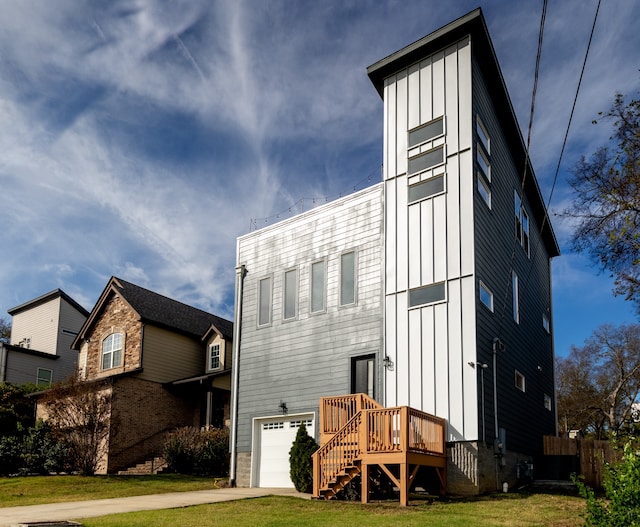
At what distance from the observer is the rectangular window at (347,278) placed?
18.3 m

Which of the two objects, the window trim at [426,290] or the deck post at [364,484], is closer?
the deck post at [364,484]

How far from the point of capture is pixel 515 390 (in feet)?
59.9

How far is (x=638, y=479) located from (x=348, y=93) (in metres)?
14.7

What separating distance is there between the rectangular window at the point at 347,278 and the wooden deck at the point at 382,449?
3751mm

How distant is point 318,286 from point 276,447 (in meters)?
4.80

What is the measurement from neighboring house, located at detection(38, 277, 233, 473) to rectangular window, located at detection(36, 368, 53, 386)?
586 cm

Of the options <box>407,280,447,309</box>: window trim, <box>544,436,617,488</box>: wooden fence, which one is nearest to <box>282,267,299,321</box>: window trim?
<box>407,280,447,309</box>: window trim

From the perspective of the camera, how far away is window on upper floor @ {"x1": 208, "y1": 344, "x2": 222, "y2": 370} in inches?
1146

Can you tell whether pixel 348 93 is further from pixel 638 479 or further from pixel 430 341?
pixel 638 479

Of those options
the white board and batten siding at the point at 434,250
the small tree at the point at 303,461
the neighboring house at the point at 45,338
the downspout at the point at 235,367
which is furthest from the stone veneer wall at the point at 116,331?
the white board and batten siding at the point at 434,250

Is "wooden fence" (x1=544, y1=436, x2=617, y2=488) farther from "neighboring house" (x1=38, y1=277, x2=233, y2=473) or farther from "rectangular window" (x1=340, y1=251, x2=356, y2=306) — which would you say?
"neighboring house" (x1=38, y1=277, x2=233, y2=473)

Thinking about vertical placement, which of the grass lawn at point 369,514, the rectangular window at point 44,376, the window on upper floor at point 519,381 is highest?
the rectangular window at point 44,376

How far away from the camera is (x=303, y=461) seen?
16141 mm

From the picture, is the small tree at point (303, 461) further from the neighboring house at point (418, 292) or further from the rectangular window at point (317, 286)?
the rectangular window at point (317, 286)
